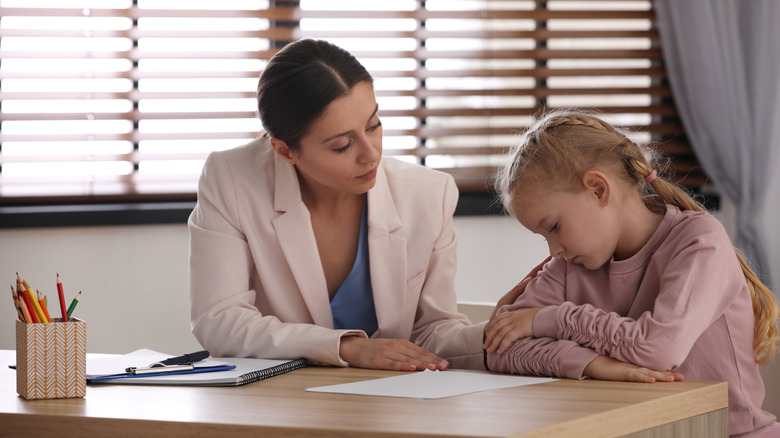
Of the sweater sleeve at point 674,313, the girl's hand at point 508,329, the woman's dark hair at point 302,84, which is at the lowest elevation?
the girl's hand at point 508,329

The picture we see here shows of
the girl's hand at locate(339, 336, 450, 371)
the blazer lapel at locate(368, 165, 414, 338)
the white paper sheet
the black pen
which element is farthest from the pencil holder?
the blazer lapel at locate(368, 165, 414, 338)

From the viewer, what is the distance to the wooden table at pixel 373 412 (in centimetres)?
98

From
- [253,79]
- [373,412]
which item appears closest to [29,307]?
[373,412]

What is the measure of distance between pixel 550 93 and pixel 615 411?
2.48 metres

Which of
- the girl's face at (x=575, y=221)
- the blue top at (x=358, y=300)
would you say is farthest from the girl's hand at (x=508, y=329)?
the blue top at (x=358, y=300)

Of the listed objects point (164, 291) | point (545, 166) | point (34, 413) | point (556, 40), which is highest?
point (556, 40)

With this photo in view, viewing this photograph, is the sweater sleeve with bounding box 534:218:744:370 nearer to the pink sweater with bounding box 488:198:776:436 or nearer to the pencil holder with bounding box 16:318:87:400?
the pink sweater with bounding box 488:198:776:436

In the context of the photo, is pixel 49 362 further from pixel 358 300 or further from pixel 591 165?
pixel 591 165

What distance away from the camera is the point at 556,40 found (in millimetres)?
3463

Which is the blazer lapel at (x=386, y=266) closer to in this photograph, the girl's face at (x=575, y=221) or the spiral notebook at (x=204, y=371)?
the spiral notebook at (x=204, y=371)

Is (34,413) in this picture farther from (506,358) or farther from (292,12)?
(292,12)

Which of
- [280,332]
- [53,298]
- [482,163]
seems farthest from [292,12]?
[280,332]

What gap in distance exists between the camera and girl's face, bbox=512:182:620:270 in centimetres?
138

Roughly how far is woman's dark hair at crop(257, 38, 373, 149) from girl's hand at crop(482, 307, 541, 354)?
0.55 metres
